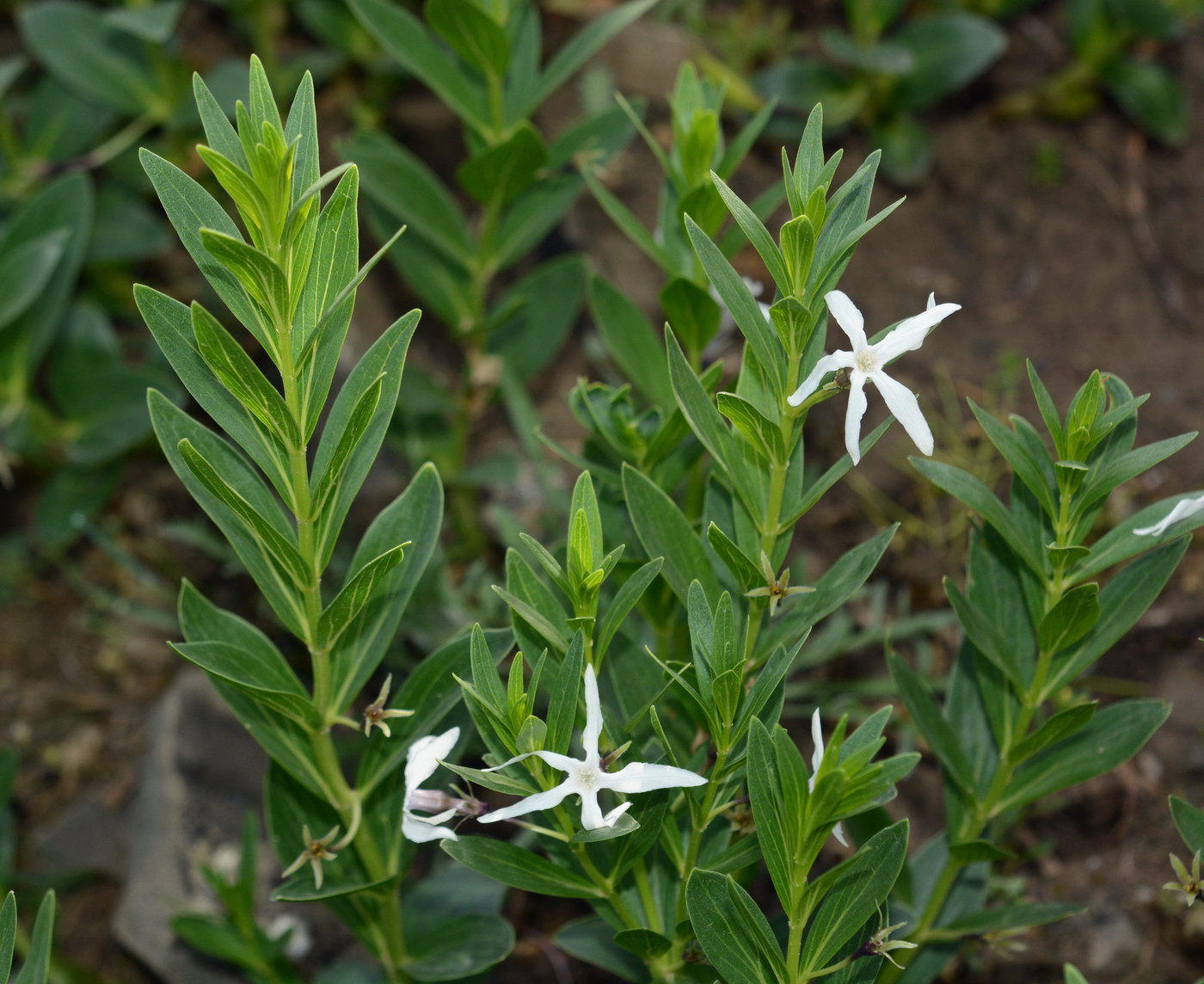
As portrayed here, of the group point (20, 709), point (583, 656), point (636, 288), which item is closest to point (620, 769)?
point (583, 656)

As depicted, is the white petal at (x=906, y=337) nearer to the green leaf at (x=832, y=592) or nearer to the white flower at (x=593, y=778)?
the green leaf at (x=832, y=592)

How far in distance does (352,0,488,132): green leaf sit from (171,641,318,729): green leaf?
1360 mm

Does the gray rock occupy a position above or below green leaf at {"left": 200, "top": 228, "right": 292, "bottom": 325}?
below

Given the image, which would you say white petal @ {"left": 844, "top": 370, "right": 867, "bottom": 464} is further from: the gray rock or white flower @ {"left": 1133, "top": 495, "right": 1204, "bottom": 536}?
the gray rock

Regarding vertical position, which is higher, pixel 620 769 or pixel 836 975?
pixel 620 769

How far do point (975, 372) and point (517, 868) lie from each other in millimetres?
2254

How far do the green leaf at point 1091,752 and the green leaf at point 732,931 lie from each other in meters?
0.52

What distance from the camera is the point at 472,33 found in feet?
7.94

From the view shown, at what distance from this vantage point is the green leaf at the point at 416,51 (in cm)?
258

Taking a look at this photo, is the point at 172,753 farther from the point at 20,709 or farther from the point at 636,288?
the point at 636,288

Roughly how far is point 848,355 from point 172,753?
6.81 ft

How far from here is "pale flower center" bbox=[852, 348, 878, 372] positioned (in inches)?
54.2

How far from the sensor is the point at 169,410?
1661 mm

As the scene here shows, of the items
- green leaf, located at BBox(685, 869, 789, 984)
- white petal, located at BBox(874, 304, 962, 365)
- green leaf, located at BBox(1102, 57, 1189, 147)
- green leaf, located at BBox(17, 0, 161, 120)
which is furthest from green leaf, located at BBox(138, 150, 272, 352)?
green leaf, located at BBox(1102, 57, 1189, 147)
